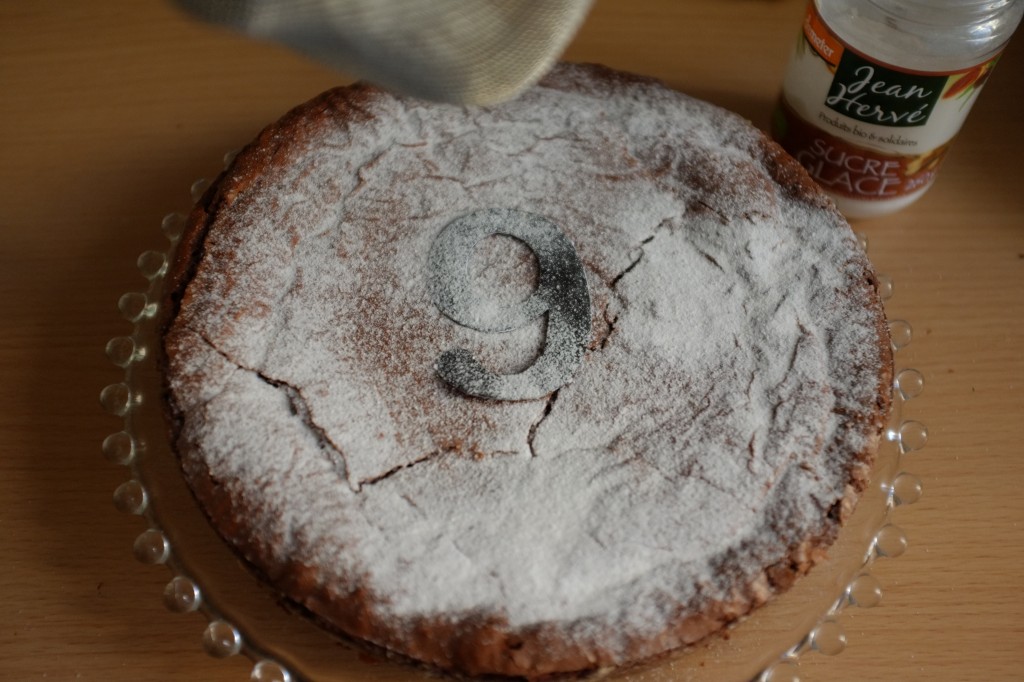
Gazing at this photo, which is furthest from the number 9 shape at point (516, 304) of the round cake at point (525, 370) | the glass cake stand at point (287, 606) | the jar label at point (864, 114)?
the jar label at point (864, 114)

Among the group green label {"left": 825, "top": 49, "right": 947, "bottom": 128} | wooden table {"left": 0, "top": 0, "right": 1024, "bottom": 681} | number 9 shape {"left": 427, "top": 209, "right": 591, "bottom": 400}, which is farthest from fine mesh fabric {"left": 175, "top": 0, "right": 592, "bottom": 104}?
wooden table {"left": 0, "top": 0, "right": 1024, "bottom": 681}

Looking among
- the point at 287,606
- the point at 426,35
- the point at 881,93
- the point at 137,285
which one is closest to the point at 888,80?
the point at 881,93

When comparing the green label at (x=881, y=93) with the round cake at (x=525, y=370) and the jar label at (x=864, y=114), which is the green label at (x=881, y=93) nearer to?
the jar label at (x=864, y=114)

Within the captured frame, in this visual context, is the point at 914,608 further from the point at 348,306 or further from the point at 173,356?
the point at 173,356

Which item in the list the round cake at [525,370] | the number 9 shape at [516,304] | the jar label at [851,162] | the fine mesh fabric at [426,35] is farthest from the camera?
the jar label at [851,162]

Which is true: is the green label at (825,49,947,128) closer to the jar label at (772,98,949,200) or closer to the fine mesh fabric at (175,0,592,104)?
the jar label at (772,98,949,200)
